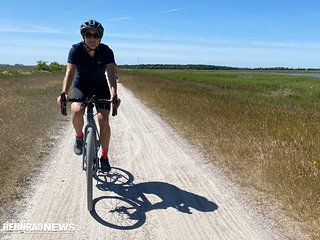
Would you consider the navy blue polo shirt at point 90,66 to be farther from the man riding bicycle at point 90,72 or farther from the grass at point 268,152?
the grass at point 268,152

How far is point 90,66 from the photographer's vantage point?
15.0ft

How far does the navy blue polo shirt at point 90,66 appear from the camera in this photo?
14.8 feet

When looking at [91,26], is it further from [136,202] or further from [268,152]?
[268,152]

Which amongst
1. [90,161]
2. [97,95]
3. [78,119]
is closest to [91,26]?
[97,95]

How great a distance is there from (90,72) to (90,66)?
0.27 ft

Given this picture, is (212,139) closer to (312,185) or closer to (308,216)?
(312,185)

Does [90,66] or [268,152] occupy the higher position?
[90,66]

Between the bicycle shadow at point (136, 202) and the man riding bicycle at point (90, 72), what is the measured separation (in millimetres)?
815

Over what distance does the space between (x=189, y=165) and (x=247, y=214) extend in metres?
2.13

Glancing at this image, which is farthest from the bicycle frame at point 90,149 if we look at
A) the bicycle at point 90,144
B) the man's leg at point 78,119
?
the man's leg at point 78,119

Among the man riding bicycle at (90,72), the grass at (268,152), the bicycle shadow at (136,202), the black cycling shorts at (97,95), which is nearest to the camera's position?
the bicycle shadow at (136,202)

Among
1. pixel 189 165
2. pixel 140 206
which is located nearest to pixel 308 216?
pixel 140 206

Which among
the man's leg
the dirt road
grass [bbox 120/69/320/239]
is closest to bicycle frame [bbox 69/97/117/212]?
the man's leg

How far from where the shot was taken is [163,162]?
Answer: 6.29 metres
